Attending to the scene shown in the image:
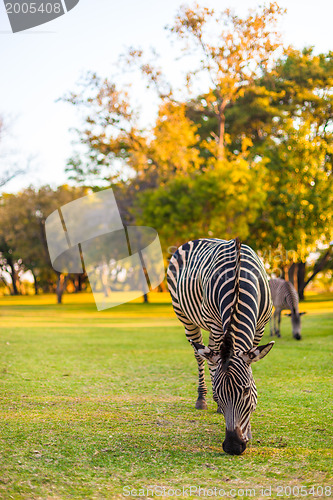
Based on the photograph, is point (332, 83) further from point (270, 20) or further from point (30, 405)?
point (30, 405)

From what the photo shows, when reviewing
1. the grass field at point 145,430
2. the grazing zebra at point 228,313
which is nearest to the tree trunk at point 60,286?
the grass field at point 145,430

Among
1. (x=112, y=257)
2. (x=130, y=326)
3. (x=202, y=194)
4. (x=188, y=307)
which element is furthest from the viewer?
(x=112, y=257)

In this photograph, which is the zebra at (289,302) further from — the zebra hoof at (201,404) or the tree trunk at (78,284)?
the tree trunk at (78,284)

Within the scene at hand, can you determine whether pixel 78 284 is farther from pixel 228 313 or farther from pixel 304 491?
pixel 304 491

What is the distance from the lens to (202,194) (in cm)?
2588

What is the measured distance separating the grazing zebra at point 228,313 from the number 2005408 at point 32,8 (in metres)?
6.57

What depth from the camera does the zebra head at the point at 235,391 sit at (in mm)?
4320

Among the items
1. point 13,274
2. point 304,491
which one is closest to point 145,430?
point 304,491

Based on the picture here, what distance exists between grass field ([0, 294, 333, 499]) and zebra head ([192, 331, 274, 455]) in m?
0.27

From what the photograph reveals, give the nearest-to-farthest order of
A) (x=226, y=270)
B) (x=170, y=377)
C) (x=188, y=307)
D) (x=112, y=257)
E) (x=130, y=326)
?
(x=226, y=270)
(x=188, y=307)
(x=170, y=377)
(x=130, y=326)
(x=112, y=257)

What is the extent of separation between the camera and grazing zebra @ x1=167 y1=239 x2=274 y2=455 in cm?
436

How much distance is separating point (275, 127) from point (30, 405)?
28.3 metres

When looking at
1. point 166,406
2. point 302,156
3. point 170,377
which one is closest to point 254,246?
point 302,156

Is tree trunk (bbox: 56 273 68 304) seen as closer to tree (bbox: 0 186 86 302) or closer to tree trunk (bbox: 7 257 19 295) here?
tree (bbox: 0 186 86 302)
